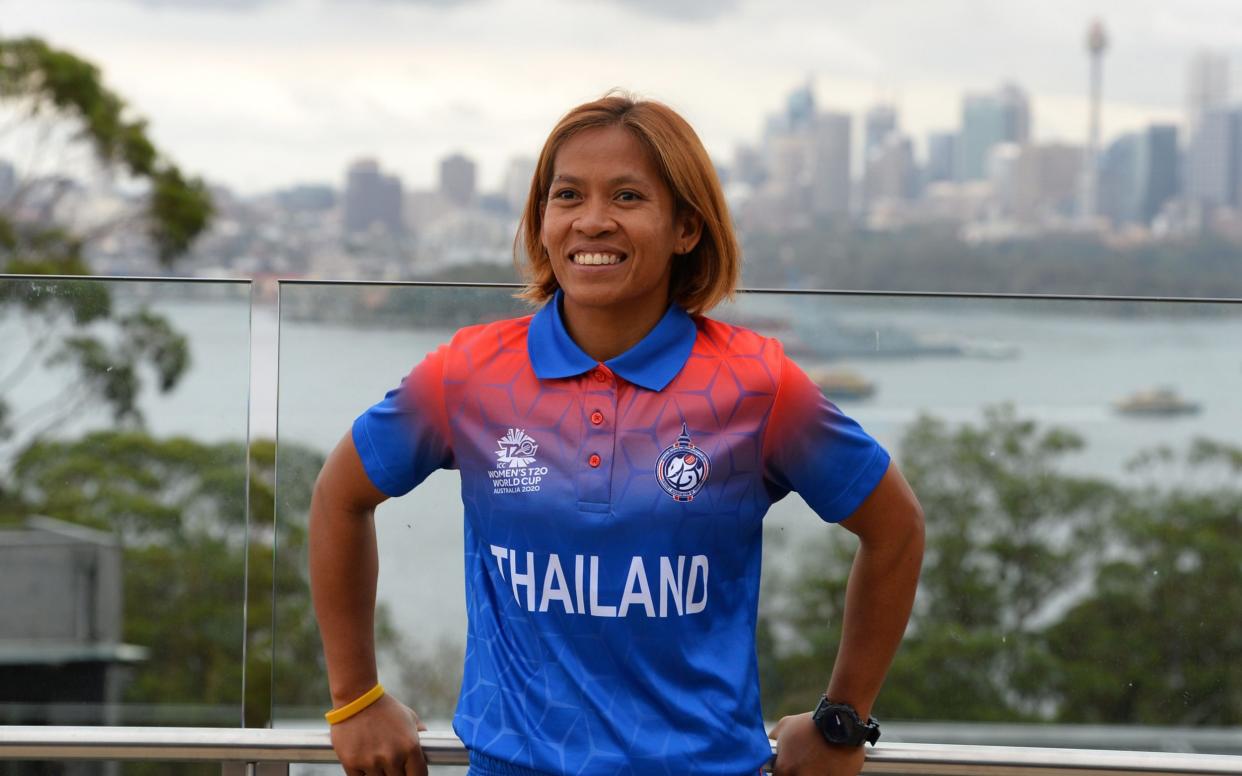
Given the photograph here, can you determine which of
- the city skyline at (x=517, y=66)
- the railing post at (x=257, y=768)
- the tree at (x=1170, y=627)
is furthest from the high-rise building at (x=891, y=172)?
the railing post at (x=257, y=768)

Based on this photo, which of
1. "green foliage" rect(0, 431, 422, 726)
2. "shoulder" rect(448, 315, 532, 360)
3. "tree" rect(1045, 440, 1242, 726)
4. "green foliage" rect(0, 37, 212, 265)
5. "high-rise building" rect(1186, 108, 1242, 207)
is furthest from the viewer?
"high-rise building" rect(1186, 108, 1242, 207)

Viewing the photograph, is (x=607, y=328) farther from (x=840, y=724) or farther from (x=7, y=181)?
(x=7, y=181)

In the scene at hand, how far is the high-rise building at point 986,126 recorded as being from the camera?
52.5 meters

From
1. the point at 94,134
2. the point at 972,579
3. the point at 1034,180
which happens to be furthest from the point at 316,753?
the point at 1034,180

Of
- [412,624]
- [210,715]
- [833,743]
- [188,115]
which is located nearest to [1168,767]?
[833,743]

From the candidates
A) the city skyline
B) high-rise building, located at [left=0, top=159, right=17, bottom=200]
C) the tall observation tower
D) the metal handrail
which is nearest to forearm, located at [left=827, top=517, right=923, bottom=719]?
the metal handrail

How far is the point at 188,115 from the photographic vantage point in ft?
162

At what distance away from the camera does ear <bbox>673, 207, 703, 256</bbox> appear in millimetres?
1856

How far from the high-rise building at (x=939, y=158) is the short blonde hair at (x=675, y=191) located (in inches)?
2065

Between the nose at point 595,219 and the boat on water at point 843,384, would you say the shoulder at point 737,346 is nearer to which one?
the nose at point 595,219

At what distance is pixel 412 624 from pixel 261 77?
5289 centimetres

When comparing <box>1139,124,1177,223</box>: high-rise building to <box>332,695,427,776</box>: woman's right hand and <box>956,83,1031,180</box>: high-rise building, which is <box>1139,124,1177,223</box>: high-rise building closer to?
<box>956,83,1031,180</box>: high-rise building

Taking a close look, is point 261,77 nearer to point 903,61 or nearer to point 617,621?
point 903,61

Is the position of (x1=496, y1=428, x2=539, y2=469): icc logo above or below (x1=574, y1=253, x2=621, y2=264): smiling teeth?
below
